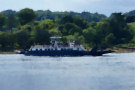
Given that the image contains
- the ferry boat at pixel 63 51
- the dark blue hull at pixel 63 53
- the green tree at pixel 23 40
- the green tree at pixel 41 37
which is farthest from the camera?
the green tree at pixel 23 40

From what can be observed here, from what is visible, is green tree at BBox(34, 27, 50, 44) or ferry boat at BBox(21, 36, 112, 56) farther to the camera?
green tree at BBox(34, 27, 50, 44)

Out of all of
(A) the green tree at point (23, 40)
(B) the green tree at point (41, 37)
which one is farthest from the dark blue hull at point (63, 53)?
(A) the green tree at point (23, 40)

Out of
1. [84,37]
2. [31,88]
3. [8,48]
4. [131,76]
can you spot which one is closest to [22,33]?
[8,48]

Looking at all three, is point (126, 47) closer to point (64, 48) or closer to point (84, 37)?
point (84, 37)

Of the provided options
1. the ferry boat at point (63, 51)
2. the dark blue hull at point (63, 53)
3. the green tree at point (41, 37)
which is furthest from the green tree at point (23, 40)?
the dark blue hull at point (63, 53)

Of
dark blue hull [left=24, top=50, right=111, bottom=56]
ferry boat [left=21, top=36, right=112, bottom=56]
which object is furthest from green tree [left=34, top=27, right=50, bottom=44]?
dark blue hull [left=24, top=50, right=111, bottom=56]

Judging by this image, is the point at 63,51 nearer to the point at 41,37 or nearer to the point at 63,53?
the point at 63,53

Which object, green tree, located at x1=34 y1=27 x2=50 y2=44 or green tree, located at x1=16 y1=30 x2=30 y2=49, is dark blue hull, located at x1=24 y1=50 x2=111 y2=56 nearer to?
green tree, located at x1=34 y1=27 x2=50 y2=44

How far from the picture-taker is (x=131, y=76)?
6956cm

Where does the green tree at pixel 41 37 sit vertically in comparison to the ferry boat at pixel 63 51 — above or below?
above

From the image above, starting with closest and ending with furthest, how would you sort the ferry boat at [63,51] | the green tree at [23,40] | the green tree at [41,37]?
the ferry boat at [63,51], the green tree at [41,37], the green tree at [23,40]

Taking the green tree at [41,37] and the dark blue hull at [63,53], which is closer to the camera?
the dark blue hull at [63,53]

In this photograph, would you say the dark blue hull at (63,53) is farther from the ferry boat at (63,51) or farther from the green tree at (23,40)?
the green tree at (23,40)

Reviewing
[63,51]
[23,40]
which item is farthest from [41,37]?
[63,51]
